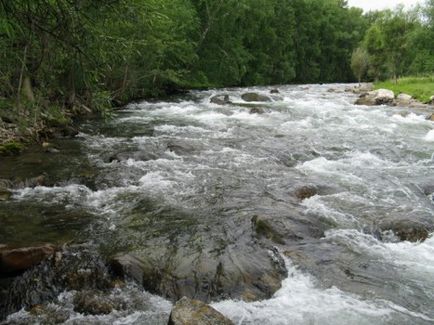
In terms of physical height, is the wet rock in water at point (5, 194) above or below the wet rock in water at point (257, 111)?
above

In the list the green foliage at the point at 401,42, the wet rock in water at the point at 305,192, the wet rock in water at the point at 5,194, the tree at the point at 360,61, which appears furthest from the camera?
the tree at the point at 360,61

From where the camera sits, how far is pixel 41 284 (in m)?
6.59

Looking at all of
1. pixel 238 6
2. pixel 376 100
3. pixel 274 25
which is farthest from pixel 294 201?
pixel 274 25

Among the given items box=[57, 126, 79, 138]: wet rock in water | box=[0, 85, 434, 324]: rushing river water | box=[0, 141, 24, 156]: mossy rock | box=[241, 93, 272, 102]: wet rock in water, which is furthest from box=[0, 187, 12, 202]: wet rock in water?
box=[241, 93, 272, 102]: wet rock in water

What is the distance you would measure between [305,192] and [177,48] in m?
23.5

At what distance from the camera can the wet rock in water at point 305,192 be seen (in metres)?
10.5

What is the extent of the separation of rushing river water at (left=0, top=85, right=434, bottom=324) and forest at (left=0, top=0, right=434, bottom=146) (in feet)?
7.19

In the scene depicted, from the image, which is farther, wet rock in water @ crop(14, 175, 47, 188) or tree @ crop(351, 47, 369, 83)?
tree @ crop(351, 47, 369, 83)

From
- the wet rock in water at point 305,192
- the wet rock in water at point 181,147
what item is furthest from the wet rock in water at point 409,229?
the wet rock in water at point 181,147

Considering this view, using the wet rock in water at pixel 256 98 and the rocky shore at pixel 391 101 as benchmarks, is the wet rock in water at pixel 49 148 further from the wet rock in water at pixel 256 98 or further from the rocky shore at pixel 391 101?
the rocky shore at pixel 391 101

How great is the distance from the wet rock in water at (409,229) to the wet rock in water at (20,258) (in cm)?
632

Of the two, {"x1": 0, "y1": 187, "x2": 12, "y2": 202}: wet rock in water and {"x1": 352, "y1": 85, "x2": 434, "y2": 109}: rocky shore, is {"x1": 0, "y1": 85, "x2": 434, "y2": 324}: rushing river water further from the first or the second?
{"x1": 352, "y1": 85, "x2": 434, "y2": 109}: rocky shore

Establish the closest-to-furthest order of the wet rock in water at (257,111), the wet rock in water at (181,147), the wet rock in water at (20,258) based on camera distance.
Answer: the wet rock in water at (20,258)
the wet rock in water at (181,147)
the wet rock in water at (257,111)

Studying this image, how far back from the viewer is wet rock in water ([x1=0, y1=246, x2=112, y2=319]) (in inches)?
250
